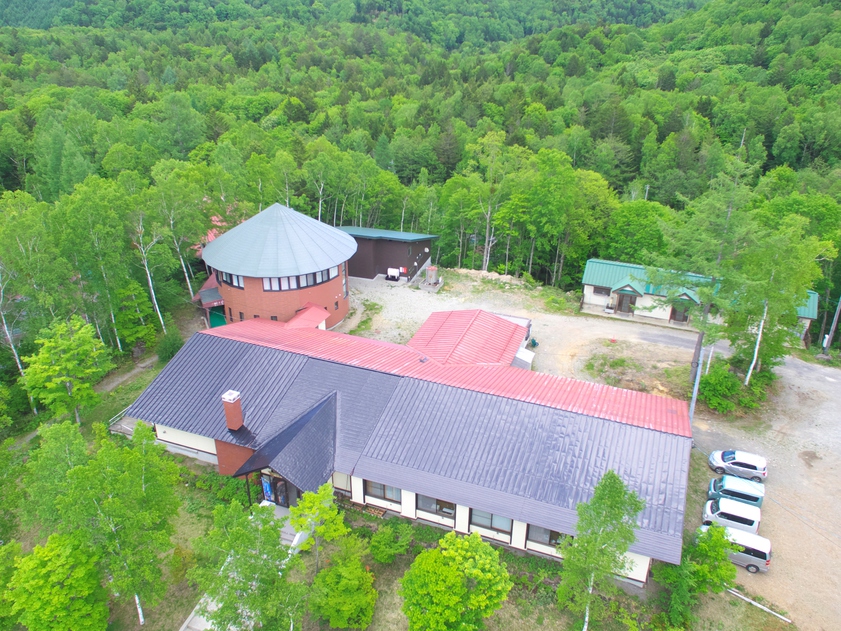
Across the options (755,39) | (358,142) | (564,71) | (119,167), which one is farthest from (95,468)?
(755,39)

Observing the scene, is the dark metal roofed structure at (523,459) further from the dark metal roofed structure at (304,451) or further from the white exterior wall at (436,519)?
the white exterior wall at (436,519)

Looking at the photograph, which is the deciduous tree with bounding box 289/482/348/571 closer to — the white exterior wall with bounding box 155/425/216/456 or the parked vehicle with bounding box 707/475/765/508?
the white exterior wall with bounding box 155/425/216/456

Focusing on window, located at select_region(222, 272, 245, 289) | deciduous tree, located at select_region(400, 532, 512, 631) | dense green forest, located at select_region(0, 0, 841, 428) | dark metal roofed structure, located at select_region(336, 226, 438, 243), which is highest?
dense green forest, located at select_region(0, 0, 841, 428)

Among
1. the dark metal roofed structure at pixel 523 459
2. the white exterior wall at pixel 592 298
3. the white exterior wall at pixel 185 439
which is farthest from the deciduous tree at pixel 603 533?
the white exterior wall at pixel 592 298

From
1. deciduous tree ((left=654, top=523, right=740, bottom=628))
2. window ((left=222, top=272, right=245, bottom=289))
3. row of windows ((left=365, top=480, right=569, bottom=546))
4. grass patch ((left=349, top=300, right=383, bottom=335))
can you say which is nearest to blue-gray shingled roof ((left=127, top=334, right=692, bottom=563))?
row of windows ((left=365, top=480, right=569, bottom=546))

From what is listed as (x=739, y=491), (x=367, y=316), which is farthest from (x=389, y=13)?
(x=739, y=491)

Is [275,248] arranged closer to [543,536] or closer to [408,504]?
[408,504]
